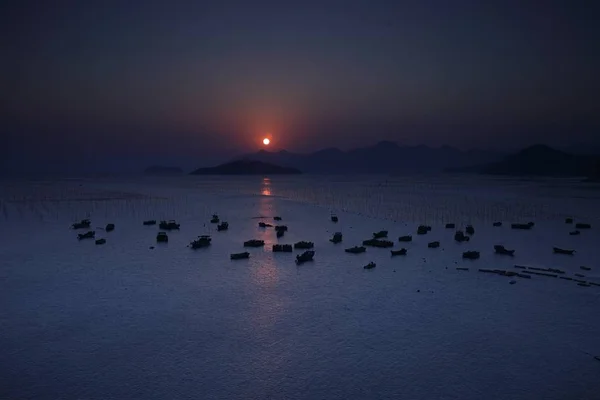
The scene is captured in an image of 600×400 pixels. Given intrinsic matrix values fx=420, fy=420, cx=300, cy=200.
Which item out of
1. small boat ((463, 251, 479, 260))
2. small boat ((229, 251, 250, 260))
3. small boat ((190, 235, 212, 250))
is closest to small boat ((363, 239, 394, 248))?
small boat ((463, 251, 479, 260))

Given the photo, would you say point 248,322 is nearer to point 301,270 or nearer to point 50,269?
point 301,270

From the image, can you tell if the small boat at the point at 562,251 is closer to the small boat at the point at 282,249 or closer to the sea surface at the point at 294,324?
the sea surface at the point at 294,324

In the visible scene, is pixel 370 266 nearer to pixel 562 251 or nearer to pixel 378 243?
pixel 378 243

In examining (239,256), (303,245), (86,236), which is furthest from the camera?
(86,236)

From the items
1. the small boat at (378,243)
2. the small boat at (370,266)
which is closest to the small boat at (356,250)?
the small boat at (378,243)

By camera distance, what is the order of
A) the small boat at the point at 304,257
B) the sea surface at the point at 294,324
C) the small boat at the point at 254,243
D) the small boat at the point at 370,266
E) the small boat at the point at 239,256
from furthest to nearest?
the small boat at the point at 254,243 → the small boat at the point at 239,256 → the small boat at the point at 304,257 → the small boat at the point at 370,266 → the sea surface at the point at 294,324

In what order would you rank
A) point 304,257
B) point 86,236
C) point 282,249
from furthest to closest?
point 86,236
point 282,249
point 304,257

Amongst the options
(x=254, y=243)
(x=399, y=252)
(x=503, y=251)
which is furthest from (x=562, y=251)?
(x=254, y=243)

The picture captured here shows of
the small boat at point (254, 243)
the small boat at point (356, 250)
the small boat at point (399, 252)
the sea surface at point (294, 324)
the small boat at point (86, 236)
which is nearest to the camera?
the sea surface at point (294, 324)

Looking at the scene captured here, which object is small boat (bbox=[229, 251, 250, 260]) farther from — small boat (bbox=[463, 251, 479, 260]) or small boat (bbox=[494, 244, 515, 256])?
small boat (bbox=[494, 244, 515, 256])

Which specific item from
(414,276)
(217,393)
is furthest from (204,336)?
(414,276)

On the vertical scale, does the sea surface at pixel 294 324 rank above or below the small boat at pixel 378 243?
below

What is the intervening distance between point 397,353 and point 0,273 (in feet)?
86.9

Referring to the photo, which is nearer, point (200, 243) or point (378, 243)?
point (378, 243)
